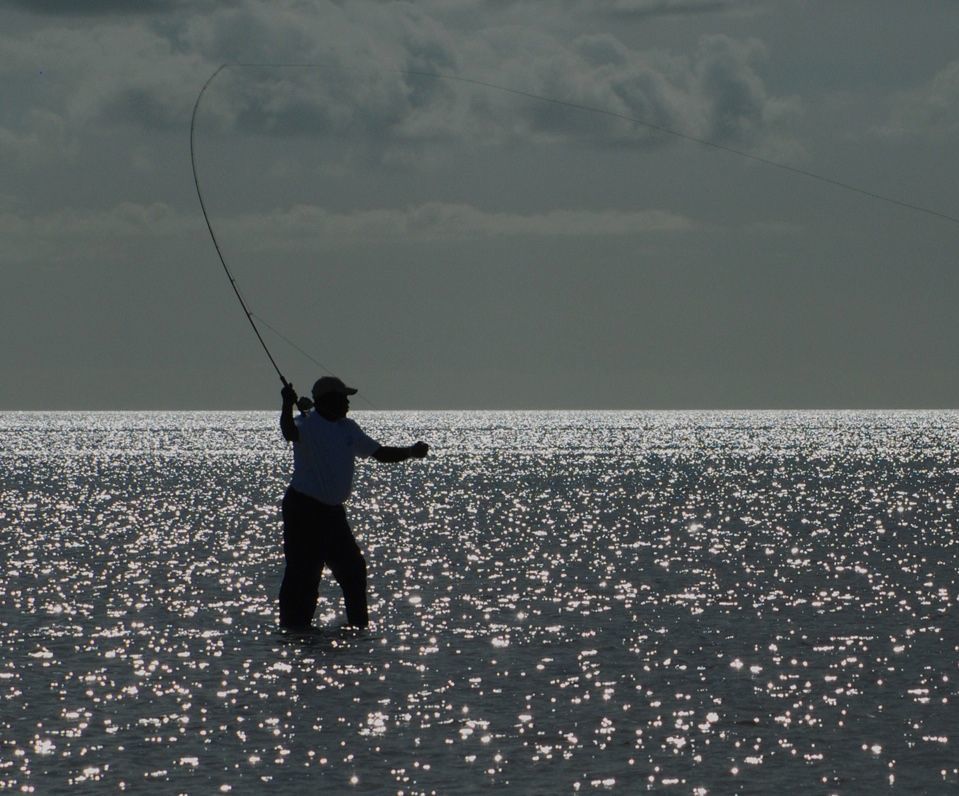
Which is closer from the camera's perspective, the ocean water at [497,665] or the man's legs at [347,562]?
the ocean water at [497,665]

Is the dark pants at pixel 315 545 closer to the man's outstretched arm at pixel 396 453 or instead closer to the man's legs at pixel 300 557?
the man's legs at pixel 300 557

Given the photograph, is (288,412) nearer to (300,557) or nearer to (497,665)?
(300,557)

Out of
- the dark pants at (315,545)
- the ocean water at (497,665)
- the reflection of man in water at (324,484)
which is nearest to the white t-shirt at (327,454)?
the reflection of man in water at (324,484)

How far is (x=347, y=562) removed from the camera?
18344mm

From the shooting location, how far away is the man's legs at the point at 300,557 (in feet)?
59.8

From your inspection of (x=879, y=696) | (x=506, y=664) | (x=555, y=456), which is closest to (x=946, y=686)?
(x=879, y=696)

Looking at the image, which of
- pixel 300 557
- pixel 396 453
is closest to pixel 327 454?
pixel 396 453

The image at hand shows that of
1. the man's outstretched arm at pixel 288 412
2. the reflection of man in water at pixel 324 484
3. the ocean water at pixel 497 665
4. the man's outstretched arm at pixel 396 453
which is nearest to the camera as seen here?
the ocean water at pixel 497 665

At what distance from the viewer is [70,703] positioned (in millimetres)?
14320

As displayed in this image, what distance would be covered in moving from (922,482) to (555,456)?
175 feet

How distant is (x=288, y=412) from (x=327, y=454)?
1003mm

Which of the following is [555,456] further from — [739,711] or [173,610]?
[739,711]

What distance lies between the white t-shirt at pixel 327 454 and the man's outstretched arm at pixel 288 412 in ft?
0.96

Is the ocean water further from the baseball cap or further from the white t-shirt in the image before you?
the baseball cap
